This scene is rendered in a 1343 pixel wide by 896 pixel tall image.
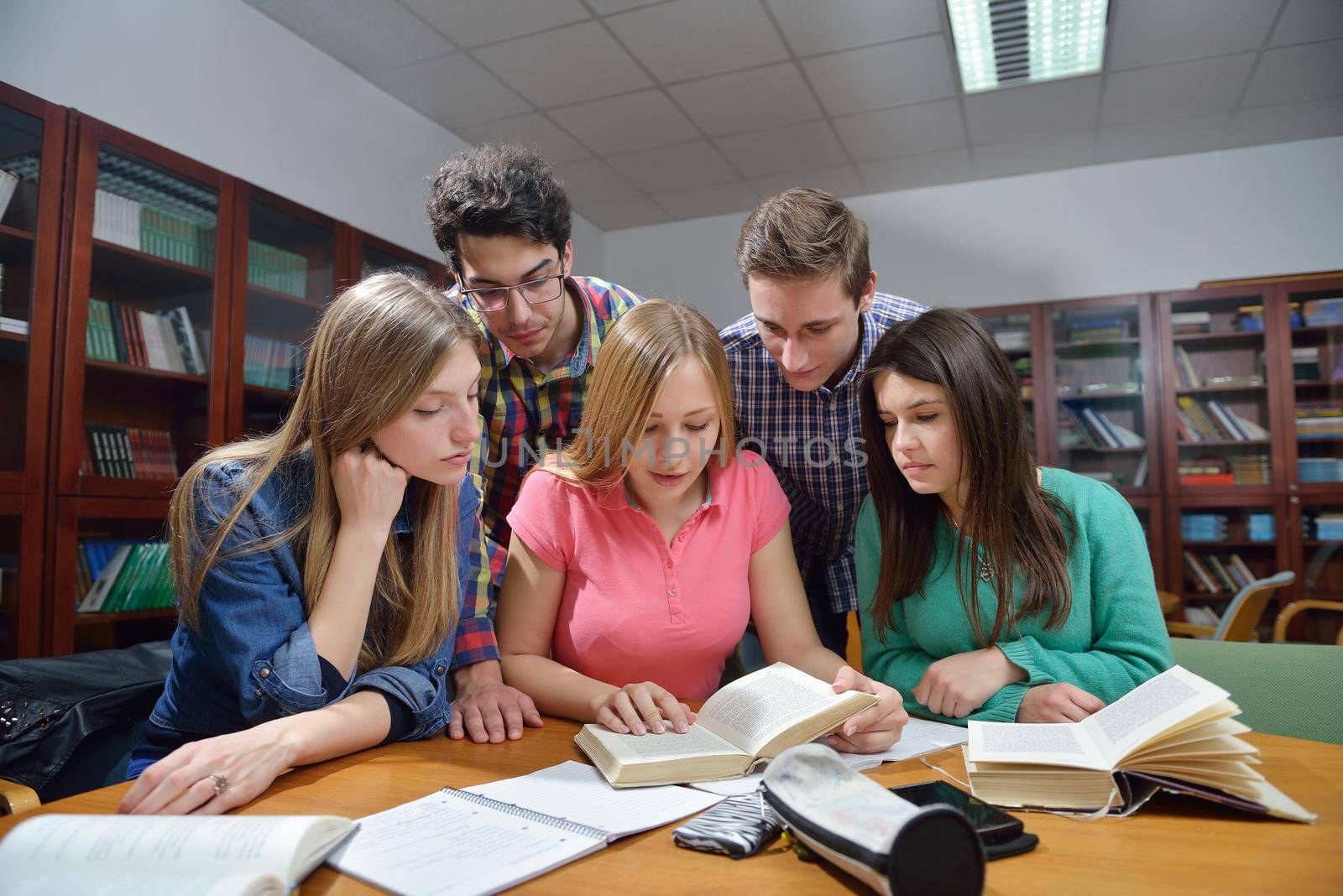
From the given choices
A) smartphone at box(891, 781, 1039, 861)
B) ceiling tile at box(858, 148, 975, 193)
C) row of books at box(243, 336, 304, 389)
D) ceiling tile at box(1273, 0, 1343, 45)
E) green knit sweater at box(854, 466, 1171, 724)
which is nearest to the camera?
smartphone at box(891, 781, 1039, 861)

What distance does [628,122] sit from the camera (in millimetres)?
4266

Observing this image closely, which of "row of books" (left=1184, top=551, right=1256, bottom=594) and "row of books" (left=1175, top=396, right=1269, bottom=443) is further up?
"row of books" (left=1175, top=396, right=1269, bottom=443)

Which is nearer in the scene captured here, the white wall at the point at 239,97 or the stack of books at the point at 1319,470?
the white wall at the point at 239,97

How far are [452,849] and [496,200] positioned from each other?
3.97ft

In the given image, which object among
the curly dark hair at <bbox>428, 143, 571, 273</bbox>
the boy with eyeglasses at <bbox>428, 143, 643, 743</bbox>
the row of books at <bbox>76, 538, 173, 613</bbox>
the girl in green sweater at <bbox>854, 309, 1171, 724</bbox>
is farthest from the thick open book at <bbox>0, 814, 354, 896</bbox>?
the row of books at <bbox>76, 538, 173, 613</bbox>

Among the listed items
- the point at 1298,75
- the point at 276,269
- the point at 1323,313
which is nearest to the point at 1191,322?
the point at 1323,313

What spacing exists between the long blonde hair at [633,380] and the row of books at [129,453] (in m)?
1.77

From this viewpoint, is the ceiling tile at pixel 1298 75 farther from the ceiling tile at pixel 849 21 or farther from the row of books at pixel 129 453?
the row of books at pixel 129 453

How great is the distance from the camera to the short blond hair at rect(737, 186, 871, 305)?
1643 mm

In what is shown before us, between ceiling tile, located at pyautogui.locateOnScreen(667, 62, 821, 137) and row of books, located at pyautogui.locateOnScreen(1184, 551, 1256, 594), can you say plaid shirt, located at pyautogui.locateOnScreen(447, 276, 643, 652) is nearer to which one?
ceiling tile, located at pyautogui.locateOnScreen(667, 62, 821, 137)

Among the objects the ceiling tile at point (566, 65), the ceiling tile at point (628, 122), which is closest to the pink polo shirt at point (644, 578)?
the ceiling tile at point (566, 65)

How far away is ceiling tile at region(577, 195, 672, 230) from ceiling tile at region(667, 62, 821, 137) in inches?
45.7

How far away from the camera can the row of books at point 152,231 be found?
2561 mm

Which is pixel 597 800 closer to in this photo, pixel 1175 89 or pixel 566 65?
pixel 566 65
